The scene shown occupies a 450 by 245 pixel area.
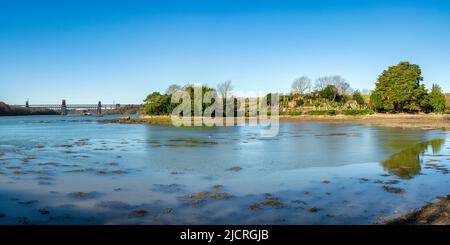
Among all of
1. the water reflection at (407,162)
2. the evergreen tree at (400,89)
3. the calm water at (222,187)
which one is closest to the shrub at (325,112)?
the evergreen tree at (400,89)

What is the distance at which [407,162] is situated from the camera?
60.8 ft

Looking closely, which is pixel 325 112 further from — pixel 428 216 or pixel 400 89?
pixel 428 216

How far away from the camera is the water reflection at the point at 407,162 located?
51.7 feet

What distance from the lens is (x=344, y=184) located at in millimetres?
13578

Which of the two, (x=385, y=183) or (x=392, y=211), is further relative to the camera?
(x=385, y=183)

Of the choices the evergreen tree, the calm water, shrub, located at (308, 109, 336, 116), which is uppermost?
the evergreen tree

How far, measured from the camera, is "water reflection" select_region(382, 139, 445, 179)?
15.8 meters

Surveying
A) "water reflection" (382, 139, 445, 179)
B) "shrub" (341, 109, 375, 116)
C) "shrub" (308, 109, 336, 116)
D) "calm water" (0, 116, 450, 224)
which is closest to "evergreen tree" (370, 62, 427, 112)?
"shrub" (341, 109, 375, 116)

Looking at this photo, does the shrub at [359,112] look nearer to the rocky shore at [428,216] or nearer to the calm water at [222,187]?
the calm water at [222,187]

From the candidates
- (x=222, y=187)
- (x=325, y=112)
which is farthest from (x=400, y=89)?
(x=222, y=187)

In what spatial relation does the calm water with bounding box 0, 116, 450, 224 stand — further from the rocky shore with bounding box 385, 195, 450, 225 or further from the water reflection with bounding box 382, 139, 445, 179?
the rocky shore with bounding box 385, 195, 450, 225
